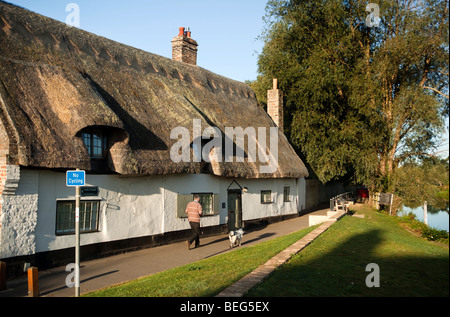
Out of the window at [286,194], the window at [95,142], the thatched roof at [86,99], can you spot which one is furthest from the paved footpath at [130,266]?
the window at [286,194]

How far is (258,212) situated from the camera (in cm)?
2169

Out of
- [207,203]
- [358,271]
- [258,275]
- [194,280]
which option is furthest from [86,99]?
[358,271]

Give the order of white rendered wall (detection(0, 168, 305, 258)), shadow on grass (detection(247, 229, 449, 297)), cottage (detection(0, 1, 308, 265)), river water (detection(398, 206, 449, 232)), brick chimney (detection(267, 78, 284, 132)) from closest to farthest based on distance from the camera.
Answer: river water (detection(398, 206, 449, 232)) → shadow on grass (detection(247, 229, 449, 297)) → white rendered wall (detection(0, 168, 305, 258)) → cottage (detection(0, 1, 308, 265)) → brick chimney (detection(267, 78, 284, 132))

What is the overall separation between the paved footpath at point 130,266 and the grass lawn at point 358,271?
0.44 metres

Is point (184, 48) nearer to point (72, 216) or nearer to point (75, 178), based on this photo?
point (72, 216)

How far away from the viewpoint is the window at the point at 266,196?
72.8 feet

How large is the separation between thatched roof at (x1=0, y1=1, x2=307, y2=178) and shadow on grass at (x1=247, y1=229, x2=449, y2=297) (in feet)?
21.9

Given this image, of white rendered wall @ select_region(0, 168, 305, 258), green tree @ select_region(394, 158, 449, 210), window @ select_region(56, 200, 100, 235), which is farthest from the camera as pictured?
green tree @ select_region(394, 158, 449, 210)

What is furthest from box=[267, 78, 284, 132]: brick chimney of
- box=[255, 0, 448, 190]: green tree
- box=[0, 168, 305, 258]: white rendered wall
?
box=[0, 168, 305, 258]: white rendered wall

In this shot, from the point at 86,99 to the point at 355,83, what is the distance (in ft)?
60.7

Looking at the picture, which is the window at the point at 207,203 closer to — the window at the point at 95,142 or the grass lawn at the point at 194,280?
the window at the point at 95,142

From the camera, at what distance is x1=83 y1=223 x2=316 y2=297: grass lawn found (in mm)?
7743

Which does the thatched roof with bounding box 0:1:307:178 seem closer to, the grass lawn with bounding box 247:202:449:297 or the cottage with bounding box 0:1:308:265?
the cottage with bounding box 0:1:308:265
